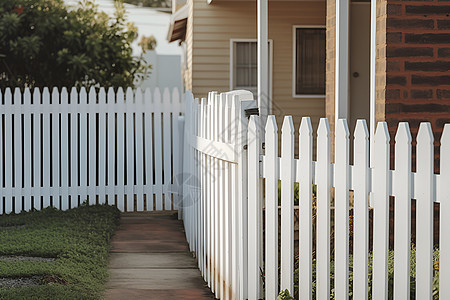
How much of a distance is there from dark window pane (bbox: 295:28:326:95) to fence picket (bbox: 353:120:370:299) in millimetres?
11975

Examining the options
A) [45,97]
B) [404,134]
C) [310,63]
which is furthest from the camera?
[310,63]

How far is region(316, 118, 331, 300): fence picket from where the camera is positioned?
4137 mm

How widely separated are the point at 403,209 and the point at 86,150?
7493mm

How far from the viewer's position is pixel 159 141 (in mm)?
10664

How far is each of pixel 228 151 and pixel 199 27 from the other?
32.9 ft

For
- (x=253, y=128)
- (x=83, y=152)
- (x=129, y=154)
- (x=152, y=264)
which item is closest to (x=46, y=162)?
(x=83, y=152)

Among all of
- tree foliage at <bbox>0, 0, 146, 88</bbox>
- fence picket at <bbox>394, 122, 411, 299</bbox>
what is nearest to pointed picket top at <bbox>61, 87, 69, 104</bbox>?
tree foliage at <bbox>0, 0, 146, 88</bbox>

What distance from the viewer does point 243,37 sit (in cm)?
1562

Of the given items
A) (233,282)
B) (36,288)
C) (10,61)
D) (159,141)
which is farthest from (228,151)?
(10,61)

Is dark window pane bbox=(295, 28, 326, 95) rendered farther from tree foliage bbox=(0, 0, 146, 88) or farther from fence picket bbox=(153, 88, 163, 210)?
fence picket bbox=(153, 88, 163, 210)

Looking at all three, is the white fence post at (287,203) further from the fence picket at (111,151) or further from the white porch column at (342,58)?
the fence picket at (111,151)

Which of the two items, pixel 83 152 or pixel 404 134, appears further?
pixel 83 152

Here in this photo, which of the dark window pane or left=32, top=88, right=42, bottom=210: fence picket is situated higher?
the dark window pane

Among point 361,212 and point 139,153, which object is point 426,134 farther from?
point 139,153
